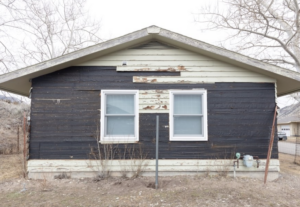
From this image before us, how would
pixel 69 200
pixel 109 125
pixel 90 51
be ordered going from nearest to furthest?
1. pixel 69 200
2. pixel 90 51
3. pixel 109 125

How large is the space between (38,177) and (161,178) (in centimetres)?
317

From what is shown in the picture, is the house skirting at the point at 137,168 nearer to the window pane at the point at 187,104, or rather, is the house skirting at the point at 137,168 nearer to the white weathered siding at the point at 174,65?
the window pane at the point at 187,104

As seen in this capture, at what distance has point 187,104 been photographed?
20.5 feet

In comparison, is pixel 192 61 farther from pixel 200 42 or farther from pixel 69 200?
pixel 69 200

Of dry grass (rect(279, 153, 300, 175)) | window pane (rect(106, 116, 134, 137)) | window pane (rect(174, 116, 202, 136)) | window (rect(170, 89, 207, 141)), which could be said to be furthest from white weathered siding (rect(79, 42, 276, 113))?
dry grass (rect(279, 153, 300, 175))

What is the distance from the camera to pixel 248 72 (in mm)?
6297

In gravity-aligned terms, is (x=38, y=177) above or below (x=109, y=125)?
below

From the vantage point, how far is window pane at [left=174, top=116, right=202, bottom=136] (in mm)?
6195

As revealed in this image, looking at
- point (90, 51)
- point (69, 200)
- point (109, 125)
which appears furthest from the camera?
point (109, 125)

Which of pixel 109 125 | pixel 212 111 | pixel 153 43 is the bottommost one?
pixel 109 125

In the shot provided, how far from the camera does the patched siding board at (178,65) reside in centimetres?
624

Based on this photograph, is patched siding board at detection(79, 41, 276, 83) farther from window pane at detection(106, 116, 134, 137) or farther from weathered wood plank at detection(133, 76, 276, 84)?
window pane at detection(106, 116, 134, 137)

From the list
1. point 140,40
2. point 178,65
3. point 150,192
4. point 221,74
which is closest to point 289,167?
point 221,74

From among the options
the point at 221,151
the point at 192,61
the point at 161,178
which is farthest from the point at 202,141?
the point at 192,61
